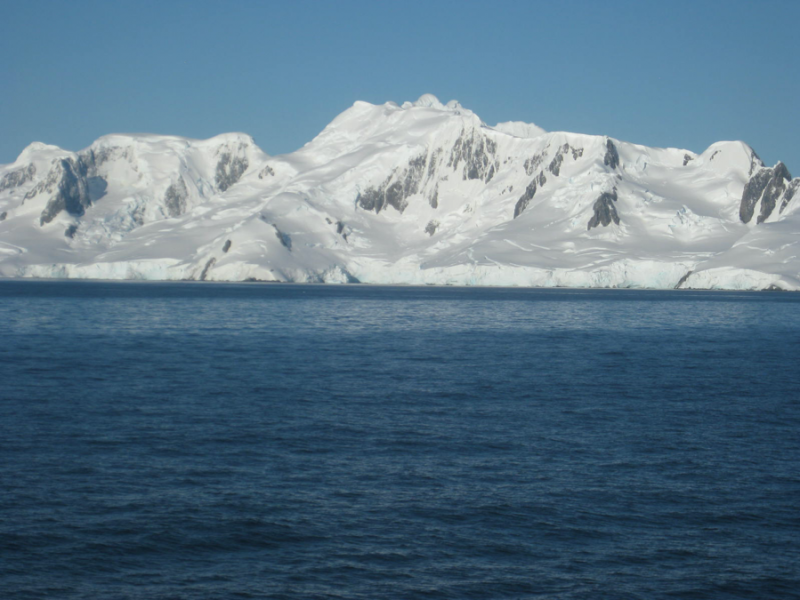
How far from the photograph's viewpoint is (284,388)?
41719 millimetres

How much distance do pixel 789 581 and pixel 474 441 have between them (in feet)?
42.8

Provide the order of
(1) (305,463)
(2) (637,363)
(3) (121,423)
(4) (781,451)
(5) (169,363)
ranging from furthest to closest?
(2) (637,363), (5) (169,363), (3) (121,423), (4) (781,451), (1) (305,463)

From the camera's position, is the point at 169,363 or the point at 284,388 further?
the point at 169,363

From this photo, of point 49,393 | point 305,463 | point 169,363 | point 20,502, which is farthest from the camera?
point 169,363

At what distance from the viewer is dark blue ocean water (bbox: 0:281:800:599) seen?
59.6 feet

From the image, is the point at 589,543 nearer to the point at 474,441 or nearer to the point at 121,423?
the point at 474,441

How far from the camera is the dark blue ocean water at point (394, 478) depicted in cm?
1817

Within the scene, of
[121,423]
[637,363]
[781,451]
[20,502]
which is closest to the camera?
[20,502]

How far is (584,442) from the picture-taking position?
1172 inches

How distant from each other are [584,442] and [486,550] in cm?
1121

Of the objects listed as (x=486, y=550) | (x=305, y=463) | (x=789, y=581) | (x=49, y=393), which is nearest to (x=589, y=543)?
(x=486, y=550)

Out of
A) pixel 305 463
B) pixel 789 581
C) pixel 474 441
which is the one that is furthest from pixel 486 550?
pixel 474 441

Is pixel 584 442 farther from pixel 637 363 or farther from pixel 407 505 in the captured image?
pixel 637 363

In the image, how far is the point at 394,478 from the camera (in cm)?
2470
